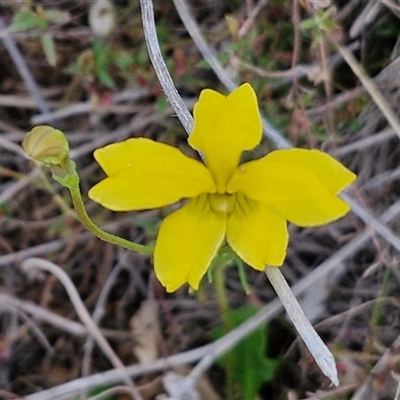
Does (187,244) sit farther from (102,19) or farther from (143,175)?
(102,19)

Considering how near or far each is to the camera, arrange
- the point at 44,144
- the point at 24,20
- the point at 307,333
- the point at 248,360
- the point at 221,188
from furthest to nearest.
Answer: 1. the point at 248,360
2. the point at 24,20
3. the point at 221,188
4. the point at 307,333
5. the point at 44,144

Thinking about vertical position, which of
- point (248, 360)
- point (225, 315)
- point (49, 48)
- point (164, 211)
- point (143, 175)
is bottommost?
point (248, 360)

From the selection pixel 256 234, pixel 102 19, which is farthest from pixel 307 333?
pixel 102 19

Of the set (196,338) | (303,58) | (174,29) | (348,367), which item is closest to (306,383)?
(348,367)

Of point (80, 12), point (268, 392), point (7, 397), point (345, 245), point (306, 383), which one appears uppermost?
point (80, 12)

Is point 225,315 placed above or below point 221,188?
below

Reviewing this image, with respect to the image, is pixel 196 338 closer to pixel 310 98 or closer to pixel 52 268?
pixel 52 268

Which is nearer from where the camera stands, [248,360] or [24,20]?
[24,20]

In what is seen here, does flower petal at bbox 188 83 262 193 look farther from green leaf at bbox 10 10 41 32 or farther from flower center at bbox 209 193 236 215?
green leaf at bbox 10 10 41 32
